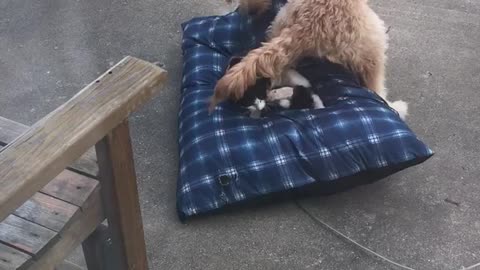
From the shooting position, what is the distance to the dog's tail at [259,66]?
2658 millimetres

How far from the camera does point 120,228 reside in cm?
181

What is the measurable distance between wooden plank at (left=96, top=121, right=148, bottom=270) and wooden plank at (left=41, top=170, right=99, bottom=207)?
6 cm

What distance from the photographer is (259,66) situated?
2.73 m

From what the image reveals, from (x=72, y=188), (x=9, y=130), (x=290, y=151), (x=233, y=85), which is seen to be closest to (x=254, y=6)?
(x=233, y=85)

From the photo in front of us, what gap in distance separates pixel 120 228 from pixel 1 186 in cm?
59

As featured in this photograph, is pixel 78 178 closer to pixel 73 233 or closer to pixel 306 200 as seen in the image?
pixel 73 233

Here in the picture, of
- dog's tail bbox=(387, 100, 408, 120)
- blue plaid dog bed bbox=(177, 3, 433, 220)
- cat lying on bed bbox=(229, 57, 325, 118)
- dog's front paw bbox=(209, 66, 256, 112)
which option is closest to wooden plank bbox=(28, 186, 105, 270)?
blue plaid dog bed bbox=(177, 3, 433, 220)

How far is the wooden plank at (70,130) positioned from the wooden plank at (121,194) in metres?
0.09

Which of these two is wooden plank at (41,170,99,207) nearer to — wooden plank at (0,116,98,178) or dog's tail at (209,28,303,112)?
wooden plank at (0,116,98,178)

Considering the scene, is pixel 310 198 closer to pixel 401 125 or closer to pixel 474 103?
pixel 401 125

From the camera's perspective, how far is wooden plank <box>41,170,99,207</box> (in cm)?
173

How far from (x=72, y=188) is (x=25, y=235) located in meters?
0.19

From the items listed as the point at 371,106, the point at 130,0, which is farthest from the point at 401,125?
the point at 130,0

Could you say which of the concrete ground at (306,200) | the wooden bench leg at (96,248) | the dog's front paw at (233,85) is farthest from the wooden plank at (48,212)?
the dog's front paw at (233,85)
